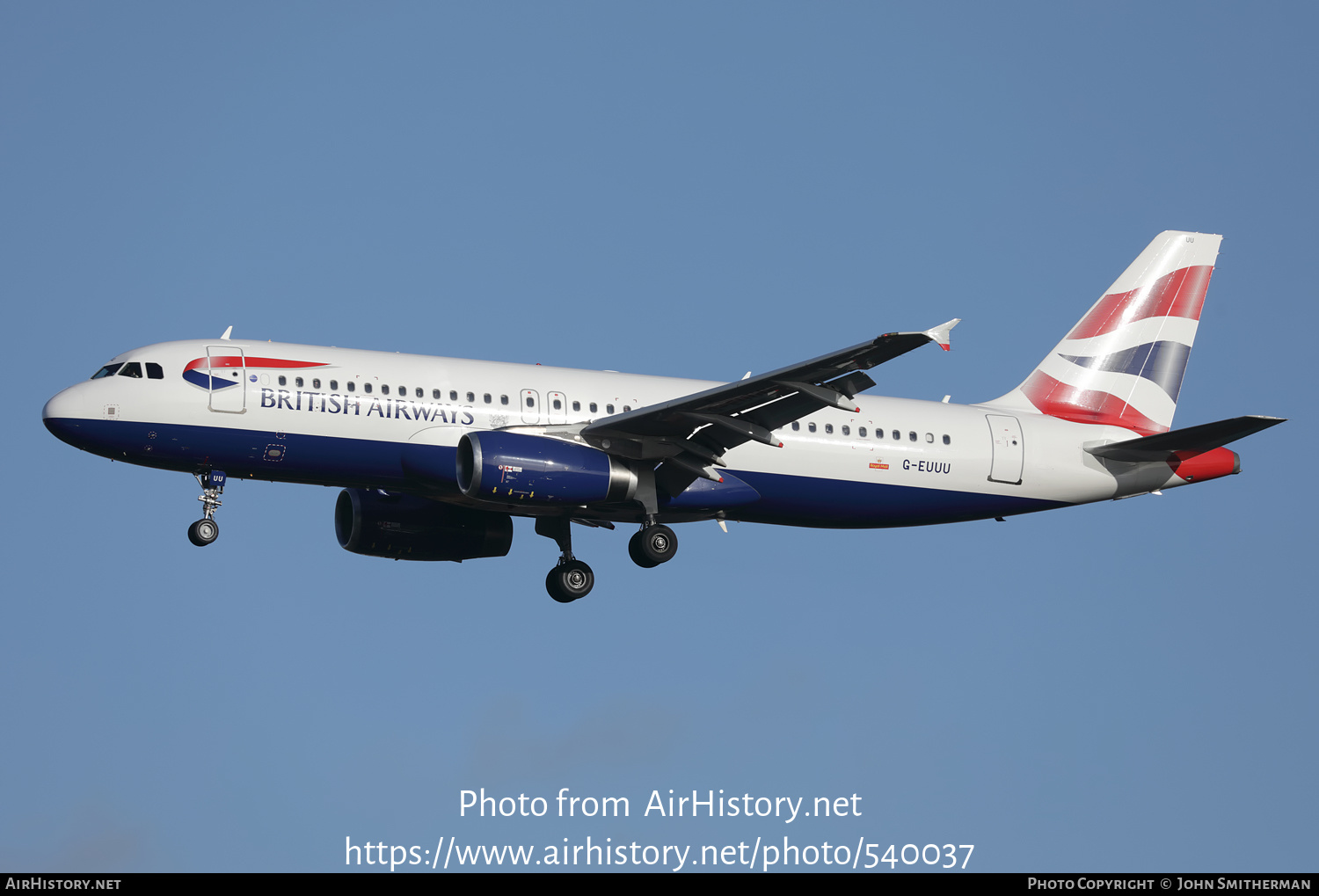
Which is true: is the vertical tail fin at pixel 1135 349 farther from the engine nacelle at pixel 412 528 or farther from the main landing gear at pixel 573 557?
the engine nacelle at pixel 412 528

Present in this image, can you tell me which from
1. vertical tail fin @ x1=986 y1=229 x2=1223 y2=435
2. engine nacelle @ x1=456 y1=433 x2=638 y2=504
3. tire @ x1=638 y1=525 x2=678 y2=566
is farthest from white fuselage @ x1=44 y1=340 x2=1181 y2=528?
tire @ x1=638 y1=525 x2=678 y2=566

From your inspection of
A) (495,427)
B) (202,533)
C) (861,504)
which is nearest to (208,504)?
(202,533)

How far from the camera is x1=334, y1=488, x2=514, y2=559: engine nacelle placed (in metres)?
39.6

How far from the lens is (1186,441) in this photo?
38.2 metres

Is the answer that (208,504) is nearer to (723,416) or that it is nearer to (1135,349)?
(723,416)

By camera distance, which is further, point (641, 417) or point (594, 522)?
point (594, 522)

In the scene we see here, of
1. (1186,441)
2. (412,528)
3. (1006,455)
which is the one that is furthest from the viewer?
(412,528)

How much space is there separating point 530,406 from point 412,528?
5823 millimetres

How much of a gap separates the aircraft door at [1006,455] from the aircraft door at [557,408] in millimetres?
10784

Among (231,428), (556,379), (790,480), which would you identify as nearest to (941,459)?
A: (790,480)

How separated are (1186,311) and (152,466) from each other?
2703cm

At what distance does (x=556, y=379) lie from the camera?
120ft

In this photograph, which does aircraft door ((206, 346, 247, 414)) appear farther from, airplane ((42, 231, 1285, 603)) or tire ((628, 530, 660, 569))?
tire ((628, 530, 660, 569))
